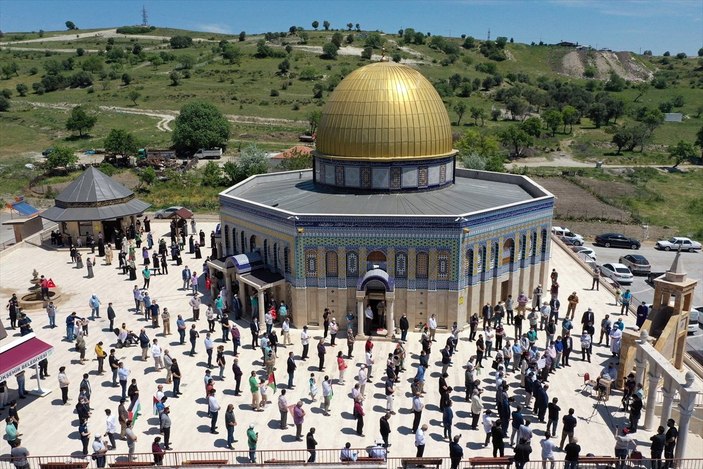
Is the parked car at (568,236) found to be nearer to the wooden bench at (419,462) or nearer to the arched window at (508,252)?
the arched window at (508,252)

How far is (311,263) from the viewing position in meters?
27.9

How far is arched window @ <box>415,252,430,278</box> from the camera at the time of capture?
27.5m

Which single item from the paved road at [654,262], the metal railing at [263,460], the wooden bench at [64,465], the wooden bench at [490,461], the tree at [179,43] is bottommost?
the paved road at [654,262]

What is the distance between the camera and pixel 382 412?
21.4 m

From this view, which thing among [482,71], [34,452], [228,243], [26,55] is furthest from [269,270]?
[26,55]

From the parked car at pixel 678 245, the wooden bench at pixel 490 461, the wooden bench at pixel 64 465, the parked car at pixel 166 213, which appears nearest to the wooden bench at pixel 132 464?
the wooden bench at pixel 64 465

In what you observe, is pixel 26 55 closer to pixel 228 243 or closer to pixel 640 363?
pixel 228 243

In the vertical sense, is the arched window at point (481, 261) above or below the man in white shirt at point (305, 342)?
above

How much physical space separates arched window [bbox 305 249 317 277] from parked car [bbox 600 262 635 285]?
2027 cm

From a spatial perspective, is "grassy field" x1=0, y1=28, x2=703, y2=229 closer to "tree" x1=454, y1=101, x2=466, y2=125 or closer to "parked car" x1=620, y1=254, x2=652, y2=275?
"tree" x1=454, y1=101, x2=466, y2=125

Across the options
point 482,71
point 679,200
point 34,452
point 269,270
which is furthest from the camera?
point 482,71

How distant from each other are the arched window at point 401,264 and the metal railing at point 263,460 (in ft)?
33.2

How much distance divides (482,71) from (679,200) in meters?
92.3

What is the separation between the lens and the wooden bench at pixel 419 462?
17.1m
